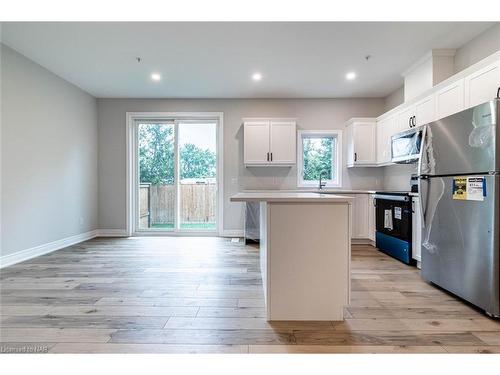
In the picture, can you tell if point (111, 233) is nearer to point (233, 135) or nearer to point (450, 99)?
point (233, 135)

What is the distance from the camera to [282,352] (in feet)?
4.94

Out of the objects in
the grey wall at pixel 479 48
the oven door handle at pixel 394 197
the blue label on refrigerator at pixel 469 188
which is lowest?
the oven door handle at pixel 394 197

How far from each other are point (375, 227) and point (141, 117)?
475 centimetres

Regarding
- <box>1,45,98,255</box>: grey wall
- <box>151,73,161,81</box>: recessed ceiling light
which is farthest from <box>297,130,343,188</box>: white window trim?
<box>1,45,98,255</box>: grey wall

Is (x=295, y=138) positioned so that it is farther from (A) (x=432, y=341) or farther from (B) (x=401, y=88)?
(A) (x=432, y=341)

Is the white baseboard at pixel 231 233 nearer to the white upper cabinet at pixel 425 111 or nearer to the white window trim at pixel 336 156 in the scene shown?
the white window trim at pixel 336 156

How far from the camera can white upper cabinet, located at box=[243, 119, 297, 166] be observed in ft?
15.2

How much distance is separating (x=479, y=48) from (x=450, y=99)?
2.69ft

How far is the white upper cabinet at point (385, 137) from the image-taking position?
400cm

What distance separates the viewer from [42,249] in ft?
12.0

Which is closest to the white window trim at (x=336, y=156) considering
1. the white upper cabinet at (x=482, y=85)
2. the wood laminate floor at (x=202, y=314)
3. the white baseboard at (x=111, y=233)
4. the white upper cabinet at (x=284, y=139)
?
the white upper cabinet at (x=284, y=139)

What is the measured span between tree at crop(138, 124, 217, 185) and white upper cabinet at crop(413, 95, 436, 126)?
3448 millimetres

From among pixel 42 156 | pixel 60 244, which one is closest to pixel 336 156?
pixel 42 156

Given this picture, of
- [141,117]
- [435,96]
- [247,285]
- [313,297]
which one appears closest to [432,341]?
[313,297]
